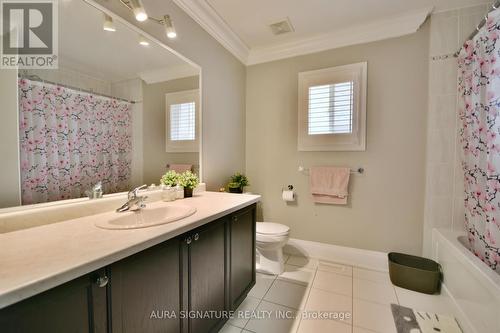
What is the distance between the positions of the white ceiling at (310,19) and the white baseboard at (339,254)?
2.23 meters

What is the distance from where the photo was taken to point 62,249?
750 millimetres

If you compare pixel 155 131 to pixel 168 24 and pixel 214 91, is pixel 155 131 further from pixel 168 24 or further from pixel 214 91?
pixel 214 91

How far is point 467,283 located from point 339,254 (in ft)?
3.55

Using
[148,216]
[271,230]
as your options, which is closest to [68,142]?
[148,216]

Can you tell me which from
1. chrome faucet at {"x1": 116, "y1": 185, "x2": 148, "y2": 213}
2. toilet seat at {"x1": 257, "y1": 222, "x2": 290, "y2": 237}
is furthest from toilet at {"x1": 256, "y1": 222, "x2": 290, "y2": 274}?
chrome faucet at {"x1": 116, "y1": 185, "x2": 148, "y2": 213}

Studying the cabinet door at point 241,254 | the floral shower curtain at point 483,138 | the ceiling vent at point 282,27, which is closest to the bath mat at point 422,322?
the floral shower curtain at point 483,138

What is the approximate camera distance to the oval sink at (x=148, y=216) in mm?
1069

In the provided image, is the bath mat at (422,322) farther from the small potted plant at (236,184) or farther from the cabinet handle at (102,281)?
the cabinet handle at (102,281)

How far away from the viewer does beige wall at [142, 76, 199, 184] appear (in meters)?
1.56

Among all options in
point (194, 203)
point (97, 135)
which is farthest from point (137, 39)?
point (194, 203)

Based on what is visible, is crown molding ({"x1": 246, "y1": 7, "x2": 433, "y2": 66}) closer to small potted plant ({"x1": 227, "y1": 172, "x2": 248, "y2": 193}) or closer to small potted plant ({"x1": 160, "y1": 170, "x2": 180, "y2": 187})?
small potted plant ({"x1": 227, "y1": 172, "x2": 248, "y2": 193})

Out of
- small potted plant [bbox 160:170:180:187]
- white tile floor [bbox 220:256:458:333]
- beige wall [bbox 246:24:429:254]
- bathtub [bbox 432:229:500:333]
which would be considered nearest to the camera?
bathtub [bbox 432:229:500:333]

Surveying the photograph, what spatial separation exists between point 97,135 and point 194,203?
724mm

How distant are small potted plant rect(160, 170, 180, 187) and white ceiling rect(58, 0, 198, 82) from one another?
0.73 meters
